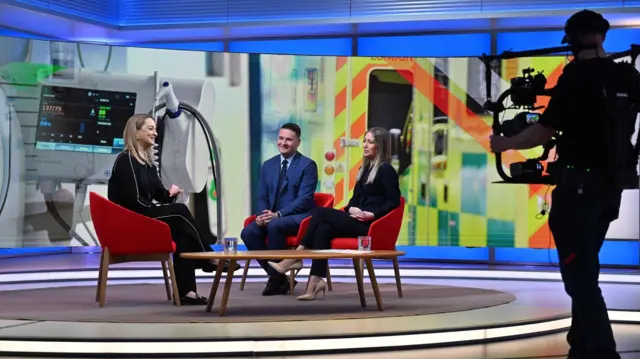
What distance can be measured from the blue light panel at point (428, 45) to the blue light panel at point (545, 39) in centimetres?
19

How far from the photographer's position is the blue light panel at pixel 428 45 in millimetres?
10234

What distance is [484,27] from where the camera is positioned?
9.89m

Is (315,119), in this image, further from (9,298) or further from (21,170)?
(9,298)

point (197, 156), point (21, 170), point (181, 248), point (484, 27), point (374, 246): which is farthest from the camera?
point (484, 27)

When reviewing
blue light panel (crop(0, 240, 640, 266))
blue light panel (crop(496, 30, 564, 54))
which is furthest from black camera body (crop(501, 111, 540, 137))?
blue light panel (crop(496, 30, 564, 54))

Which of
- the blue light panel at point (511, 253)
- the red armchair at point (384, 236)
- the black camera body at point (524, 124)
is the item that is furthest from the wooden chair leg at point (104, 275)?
the blue light panel at point (511, 253)

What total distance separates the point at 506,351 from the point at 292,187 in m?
2.59

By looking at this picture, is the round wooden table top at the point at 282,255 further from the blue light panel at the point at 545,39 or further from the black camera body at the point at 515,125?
the blue light panel at the point at 545,39

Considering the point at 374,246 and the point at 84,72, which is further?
the point at 84,72

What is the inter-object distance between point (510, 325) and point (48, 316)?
2.38 metres

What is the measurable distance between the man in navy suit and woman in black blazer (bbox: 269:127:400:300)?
28cm

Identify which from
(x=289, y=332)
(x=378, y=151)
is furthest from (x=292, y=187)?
(x=289, y=332)

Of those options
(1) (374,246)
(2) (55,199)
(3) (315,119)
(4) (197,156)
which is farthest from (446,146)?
(2) (55,199)

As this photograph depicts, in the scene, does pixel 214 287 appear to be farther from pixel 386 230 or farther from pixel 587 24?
pixel 587 24
